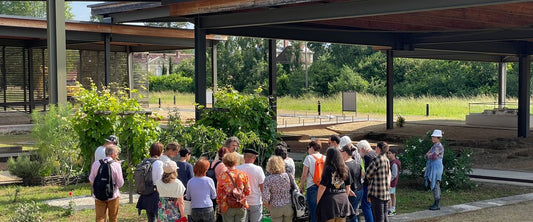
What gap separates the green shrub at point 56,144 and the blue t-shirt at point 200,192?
8.17 meters

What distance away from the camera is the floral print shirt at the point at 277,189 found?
8.02 m

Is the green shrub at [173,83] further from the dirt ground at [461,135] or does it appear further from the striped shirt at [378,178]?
the striped shirt at [378,178]

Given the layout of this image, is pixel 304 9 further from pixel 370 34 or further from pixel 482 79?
pixel 482 79

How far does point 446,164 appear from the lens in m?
14.1

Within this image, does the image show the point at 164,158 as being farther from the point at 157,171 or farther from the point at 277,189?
the point at 277,189

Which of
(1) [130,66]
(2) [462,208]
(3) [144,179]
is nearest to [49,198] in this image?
(3) [144,179]

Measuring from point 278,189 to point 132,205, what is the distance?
501 centimetres

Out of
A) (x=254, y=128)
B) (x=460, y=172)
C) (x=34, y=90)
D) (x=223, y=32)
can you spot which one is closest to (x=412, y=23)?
(x=223, y=32)

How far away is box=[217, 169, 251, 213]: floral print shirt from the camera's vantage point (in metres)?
7.83

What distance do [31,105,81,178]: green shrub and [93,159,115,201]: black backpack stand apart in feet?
21.8

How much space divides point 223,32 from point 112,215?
34.2 ft

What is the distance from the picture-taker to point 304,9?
1586 cm

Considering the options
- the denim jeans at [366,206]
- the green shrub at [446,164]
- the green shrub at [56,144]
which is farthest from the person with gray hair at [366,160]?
the green shrub at [56,144]

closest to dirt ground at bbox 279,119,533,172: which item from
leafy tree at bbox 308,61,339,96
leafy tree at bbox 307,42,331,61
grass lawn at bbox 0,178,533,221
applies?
grass lawn at bbox 0,178,533,221
